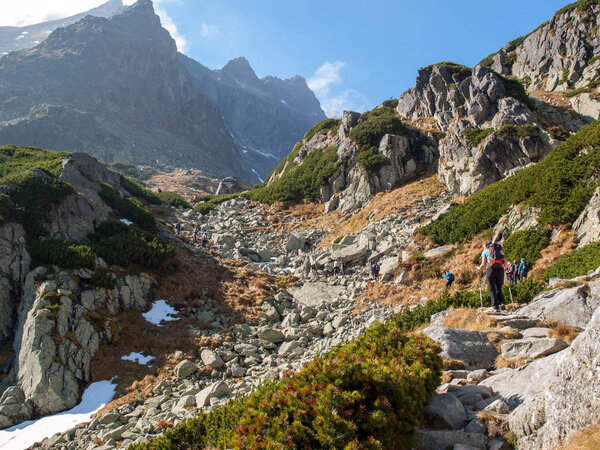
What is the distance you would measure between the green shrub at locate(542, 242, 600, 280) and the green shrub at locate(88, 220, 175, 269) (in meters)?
19.0

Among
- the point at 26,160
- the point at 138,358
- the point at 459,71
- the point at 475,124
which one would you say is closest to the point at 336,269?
the point at 138,358

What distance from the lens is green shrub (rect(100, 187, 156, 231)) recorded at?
2577 cm

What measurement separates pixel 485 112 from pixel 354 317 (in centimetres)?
2546

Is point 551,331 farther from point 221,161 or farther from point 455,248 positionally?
point 221,161

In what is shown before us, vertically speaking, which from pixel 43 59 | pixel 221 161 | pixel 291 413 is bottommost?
pixel 291 413

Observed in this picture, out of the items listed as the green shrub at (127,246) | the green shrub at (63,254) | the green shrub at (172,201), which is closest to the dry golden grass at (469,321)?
the green shrub at (63,254)

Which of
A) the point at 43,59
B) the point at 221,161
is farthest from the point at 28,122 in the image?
the point at 221,161

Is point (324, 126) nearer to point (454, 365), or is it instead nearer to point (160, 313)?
point (160, 313)

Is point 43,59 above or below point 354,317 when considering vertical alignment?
above

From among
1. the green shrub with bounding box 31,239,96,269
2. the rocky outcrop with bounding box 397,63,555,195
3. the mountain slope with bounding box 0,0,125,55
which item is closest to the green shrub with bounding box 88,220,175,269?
the green shrub with bounding box 31,239,96,269

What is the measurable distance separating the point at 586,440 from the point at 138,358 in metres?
15.2

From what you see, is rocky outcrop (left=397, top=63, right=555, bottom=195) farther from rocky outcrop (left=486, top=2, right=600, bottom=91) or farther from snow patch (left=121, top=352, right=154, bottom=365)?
snow patch (left=121, top=352, right=154, bottom=365)

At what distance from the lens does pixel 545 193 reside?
16.6 meters

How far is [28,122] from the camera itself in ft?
299
